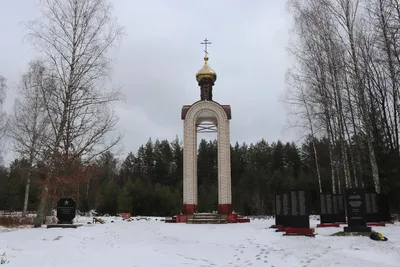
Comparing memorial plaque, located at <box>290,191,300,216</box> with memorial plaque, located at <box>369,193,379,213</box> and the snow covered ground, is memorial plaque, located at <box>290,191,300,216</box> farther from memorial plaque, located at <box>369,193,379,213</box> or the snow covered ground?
memorial plaque, located at <box>369,193,379,213</box>

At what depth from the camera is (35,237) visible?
945cm

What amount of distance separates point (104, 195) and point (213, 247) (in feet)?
84.3

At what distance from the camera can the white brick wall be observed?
19.8 m

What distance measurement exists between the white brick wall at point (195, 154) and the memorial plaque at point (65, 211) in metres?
7.80

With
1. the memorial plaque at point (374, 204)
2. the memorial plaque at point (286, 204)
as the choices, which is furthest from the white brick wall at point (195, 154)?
the memorial plaque at point (286, 204)

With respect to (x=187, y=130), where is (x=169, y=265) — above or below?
below

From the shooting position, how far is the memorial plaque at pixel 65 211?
43.6 ft

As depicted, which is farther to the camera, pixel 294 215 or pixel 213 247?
pixel 294 215

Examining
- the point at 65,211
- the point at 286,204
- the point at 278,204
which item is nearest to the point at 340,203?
the point at 278,204

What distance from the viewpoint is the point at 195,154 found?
2058 centimetres

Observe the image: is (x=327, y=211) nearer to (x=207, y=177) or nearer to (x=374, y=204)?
(x=374, y=204)

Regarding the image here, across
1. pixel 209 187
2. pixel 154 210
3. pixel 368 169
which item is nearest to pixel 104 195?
pixel 154 210

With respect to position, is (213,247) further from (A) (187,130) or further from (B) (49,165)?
(A) (187,130)

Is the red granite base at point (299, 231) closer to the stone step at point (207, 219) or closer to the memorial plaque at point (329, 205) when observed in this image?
the memorial plaque at point (329, 205)
